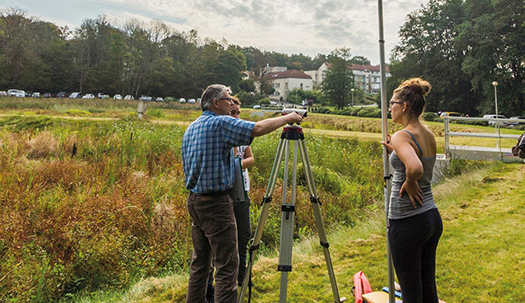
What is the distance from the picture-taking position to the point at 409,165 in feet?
6.84

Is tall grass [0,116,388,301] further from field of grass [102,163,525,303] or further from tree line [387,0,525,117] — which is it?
tree line [387,0,525,117]

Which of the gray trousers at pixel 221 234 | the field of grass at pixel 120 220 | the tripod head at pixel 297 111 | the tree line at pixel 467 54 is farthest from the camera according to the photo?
the tree line at pixel 467 54

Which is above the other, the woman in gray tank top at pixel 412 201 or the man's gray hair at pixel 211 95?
the man's gray hair at pixel 211 95

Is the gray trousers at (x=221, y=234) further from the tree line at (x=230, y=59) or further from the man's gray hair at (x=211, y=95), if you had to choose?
the tree line at (x=230, y=59)

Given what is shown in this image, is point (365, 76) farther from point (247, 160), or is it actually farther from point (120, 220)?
point (247, 160)

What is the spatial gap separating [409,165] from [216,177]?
1.27 meters

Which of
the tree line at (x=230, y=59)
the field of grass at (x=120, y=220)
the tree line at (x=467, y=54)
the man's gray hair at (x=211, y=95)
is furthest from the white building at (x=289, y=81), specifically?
the man's gray hair at (x=211, y=95)

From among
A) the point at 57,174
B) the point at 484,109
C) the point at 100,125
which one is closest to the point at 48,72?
the point at 100,125

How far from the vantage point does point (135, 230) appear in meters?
5.43

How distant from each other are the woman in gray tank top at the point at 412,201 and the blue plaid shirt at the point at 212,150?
100cm

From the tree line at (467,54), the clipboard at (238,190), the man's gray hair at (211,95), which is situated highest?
the tree line at (467,54)

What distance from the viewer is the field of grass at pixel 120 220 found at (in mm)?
3920

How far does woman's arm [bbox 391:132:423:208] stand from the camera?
2.08 meters

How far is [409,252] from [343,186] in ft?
21.8
